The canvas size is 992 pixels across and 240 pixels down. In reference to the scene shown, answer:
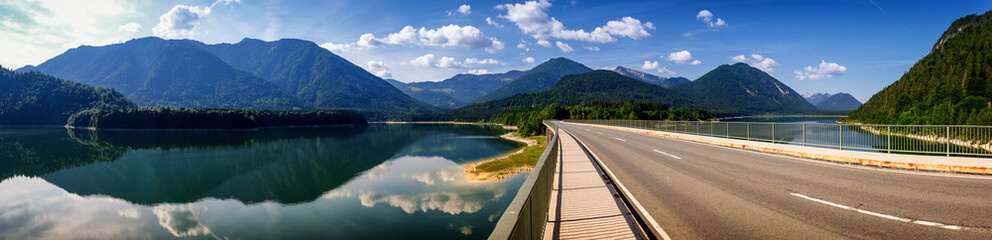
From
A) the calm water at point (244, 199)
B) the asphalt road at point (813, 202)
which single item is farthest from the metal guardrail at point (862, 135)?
the calm water at point (244, 199)

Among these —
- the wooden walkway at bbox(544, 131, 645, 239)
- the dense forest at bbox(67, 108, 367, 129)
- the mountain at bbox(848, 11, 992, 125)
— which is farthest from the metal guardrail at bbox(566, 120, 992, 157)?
the dense forest at bbox(67, 108, 367, 129)

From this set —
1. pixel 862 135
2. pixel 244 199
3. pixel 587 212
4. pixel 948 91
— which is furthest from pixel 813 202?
pixel 948 91

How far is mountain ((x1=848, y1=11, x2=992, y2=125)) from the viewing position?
237 ft

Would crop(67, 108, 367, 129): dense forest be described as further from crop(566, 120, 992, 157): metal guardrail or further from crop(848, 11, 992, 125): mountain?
crop(848, 11, 992, 125): mountain

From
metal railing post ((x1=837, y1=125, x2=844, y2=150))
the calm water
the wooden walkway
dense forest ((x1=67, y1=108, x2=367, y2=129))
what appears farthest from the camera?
dense forest ((x1=67, y1=108, x2=367, y2=129))

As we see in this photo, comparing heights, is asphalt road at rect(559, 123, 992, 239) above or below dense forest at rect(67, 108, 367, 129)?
below

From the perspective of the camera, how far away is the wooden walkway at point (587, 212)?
6.23 metres

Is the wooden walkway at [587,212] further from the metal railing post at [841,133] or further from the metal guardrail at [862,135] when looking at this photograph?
the metal railing post at [841,133]

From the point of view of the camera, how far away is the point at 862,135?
1594cm

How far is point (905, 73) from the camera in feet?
422

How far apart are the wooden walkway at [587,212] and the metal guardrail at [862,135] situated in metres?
11.7

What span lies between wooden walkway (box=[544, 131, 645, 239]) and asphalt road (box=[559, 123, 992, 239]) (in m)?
0.62

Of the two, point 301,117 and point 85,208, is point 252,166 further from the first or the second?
point 301,117

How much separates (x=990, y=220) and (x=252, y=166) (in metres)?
61.5
